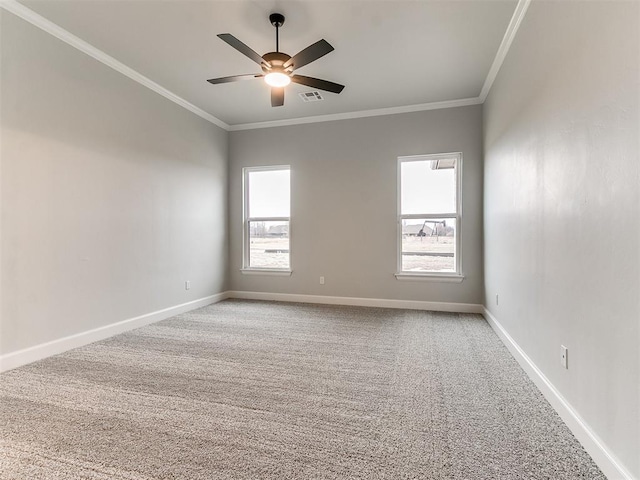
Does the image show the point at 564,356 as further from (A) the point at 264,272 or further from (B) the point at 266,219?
(B) the point at 266,219

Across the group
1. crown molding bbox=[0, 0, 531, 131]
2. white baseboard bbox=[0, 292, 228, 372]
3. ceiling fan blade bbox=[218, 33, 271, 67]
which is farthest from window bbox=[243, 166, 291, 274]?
ceiling fan blade bbox=[218, 33, 271, 67]

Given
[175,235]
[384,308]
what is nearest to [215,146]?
[175,235]

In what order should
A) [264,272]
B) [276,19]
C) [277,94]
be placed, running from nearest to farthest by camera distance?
[276,19], [277,94], [264,272]

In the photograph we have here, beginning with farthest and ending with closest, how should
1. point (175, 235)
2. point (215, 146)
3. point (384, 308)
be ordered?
point (215, 146)
point (384, 308)
point (175, 235)

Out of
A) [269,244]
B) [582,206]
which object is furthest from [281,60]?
[269,244]

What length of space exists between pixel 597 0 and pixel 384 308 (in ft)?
12.1

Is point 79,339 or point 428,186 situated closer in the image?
point 79,339

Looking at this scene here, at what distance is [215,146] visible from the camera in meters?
5.00

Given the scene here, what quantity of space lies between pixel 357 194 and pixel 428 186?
3.28 feet

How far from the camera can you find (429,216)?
177 inches

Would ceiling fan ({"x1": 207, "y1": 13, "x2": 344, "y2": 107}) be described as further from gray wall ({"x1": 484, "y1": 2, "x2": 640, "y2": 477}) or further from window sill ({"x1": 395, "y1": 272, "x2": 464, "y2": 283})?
window sill ({"x1": 395, "y1": 272, "x2": 464, "y2": 283})

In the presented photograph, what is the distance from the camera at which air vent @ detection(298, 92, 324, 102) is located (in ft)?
13.2

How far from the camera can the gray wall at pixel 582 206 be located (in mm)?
1269

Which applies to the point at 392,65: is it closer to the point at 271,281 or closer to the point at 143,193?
the point at 143,193
